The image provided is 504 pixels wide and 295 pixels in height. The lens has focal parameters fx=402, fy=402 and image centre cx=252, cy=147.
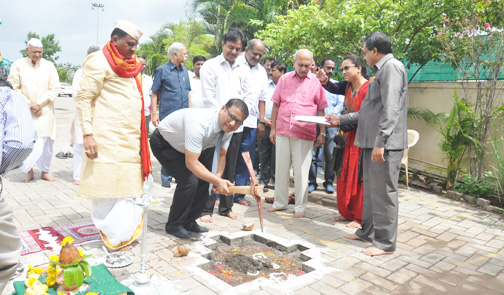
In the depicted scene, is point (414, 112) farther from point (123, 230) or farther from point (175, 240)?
point (123, 230)

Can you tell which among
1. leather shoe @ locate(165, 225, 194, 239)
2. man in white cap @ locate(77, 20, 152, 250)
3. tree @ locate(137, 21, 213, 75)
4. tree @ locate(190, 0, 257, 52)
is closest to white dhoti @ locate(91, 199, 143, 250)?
man in white cap @ locate(77, 20, 152, 250)

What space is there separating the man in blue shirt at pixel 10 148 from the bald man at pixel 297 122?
126 inches

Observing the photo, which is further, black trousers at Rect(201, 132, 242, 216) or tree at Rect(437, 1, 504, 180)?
tree at Rect(437, 1, 504, 180)

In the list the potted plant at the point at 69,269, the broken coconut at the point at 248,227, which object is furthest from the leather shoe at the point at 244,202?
the potted plant at the point at 69,269

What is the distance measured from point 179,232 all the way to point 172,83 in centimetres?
292

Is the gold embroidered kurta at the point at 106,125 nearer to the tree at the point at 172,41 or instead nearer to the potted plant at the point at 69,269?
the potted plant at the point at 69,269

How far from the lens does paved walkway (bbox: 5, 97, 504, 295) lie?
342 centimetres

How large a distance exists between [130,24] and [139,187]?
61.9 inches

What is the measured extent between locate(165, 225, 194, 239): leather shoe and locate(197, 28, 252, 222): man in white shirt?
66cm

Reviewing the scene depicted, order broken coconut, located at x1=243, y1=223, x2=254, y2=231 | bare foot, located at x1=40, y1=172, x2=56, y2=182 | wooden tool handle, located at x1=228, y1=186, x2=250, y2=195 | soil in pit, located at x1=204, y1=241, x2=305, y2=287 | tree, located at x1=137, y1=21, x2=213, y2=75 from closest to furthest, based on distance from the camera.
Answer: wooden tool handle, located at x1=228, y1=186, x2=250, y2=195 < soil in pit, located at x1=204, y1=241, x2=305, y2=287 < broken coconut, located at x1=243, y1=223, x2=254, y2=231 < bare foot, located at x1=40, y1=172, x2=56, y2=182 < tree, located at x1=137, y1=21, x2=213, y2=75

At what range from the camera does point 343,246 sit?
4332 millimetres

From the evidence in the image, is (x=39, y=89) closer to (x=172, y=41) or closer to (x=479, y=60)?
(x=479, y=60)

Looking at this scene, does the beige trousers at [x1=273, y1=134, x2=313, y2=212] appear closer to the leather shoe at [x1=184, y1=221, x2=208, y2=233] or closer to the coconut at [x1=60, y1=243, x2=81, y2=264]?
the leather shoe at [x1=184, y1=221, x2=208, y2=233]

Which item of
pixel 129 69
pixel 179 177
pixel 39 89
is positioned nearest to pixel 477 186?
pixel 179 177
